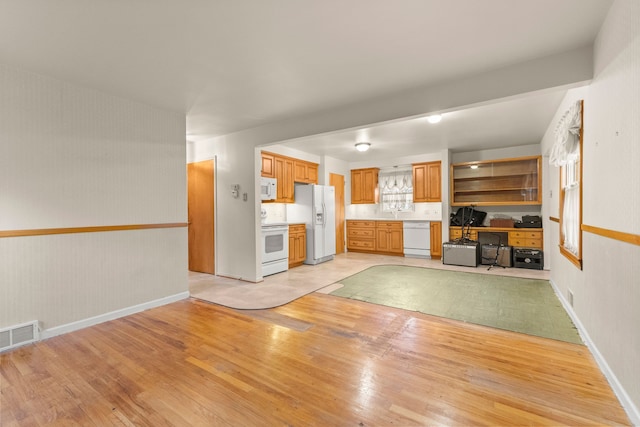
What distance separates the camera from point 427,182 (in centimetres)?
702

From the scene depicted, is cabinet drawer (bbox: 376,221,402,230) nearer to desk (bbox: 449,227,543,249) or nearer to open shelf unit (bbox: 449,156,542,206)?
desk (bbox: 449,227,543,249)

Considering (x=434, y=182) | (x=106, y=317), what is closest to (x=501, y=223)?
(x=434, y=182)

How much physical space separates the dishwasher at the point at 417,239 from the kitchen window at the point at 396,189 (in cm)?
71

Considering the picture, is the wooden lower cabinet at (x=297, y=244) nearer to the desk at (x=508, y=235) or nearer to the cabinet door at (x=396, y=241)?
the cabinet door at (x=396, y=241)

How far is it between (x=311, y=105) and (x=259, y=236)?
2.22 metres

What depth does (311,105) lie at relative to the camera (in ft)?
11.8

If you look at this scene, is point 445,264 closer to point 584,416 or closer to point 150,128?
point 584,416

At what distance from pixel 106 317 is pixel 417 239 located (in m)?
6.00

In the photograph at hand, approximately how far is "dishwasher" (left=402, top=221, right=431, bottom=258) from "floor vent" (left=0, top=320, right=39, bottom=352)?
21.2ft

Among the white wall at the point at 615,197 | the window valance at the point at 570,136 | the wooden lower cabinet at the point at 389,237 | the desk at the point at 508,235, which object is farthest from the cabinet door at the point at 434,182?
the white wall at the point at 615,197

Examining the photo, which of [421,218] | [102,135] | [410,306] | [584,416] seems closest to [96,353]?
[102,135]

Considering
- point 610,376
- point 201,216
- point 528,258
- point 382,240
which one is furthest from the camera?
point 382,240

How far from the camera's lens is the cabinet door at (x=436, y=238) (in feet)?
22.1

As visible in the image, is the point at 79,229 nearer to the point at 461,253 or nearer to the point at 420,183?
the point at 461,253
